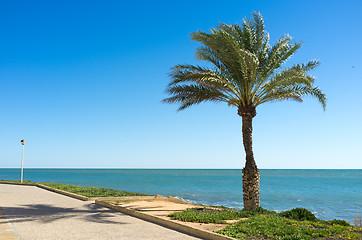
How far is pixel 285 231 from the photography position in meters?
8.17

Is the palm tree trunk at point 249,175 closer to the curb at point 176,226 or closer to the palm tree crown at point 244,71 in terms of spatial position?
the palm tree crown at point 244,71

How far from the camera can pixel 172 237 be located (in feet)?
26.4

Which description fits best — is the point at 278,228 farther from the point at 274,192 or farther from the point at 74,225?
the point at 274,192

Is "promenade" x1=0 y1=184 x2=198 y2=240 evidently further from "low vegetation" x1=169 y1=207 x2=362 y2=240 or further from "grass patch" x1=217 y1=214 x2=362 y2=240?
"grass patch" x1=217 y1=214 x2=362 y2=240

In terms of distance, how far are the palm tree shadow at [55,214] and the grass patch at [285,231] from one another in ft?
13.5

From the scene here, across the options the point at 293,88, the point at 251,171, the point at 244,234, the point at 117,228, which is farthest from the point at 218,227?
the point at 293,88

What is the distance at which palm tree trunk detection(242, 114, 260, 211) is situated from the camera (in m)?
12.3

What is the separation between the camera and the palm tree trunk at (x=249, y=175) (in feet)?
40.3

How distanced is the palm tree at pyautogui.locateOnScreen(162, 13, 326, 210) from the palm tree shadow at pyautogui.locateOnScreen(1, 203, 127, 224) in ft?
18.8

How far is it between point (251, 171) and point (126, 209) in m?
5.30

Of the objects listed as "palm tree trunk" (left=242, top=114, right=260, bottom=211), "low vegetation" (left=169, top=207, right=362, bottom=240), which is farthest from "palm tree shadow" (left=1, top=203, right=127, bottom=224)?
"palm tree trunk" (left=242, top=114, right=260, bottom=211)

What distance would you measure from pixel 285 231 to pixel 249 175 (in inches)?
169

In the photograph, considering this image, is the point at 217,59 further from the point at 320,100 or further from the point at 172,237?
the point at 172,237

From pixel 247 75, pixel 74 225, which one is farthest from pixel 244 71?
pixel 74 225
